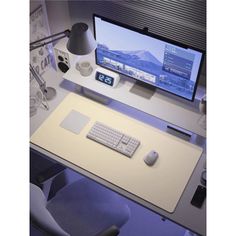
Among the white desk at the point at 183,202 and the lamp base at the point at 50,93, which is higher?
the lamp base at the point at 50,93

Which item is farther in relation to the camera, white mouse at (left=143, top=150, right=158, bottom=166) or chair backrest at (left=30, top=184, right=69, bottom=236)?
white mouse at (left=143, top=150, right=158, bottom=166)

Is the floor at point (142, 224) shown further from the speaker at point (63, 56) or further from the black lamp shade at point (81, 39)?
the black lamp shade at point (81, 39)

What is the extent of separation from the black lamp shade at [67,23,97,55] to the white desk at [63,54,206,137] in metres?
0.32

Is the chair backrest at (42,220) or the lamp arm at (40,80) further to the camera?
the lamp arm at (40,80)

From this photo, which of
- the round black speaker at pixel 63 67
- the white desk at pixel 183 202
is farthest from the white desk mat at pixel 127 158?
the round black speaker at pixel 63 67

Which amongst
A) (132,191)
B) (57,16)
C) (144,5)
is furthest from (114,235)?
(57,16)

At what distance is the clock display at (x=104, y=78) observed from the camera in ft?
6.62

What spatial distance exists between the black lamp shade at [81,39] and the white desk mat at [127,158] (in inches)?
15.8

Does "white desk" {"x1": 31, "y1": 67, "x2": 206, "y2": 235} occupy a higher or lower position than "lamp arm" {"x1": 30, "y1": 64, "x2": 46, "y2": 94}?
lower

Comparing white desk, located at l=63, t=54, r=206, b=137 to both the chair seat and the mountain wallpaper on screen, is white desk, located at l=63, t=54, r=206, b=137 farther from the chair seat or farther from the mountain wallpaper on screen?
the chair seat

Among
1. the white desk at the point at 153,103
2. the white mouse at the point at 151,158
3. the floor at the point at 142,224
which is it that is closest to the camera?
the white mouse at the point at 151,158

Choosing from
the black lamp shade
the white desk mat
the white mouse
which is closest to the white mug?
the white desk mat

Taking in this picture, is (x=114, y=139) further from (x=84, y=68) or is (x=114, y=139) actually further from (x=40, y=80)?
(x=40, y=80)

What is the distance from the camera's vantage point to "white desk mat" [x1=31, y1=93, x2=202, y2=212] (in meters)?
1.73
